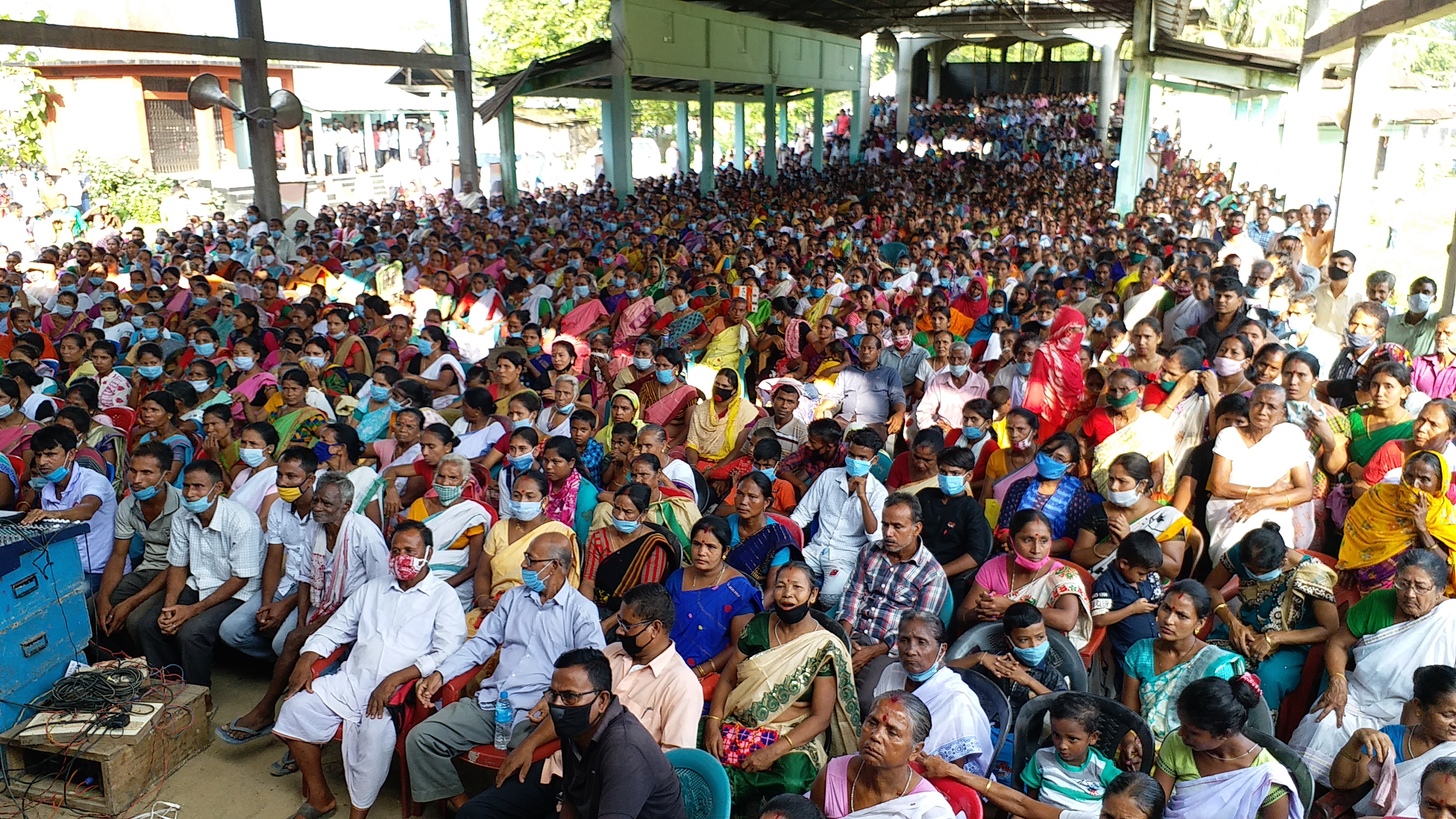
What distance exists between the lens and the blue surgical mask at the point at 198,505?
5.05 m

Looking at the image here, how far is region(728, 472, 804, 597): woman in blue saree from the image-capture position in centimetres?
485

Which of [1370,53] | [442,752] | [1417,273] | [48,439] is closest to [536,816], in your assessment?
[442,752]

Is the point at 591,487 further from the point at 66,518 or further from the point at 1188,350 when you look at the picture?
the point at 1188,350

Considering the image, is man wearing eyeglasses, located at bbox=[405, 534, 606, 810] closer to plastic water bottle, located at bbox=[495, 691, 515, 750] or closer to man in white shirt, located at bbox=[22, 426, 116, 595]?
plastic water bottle, located at bbox=[495, 691, 515, 750]

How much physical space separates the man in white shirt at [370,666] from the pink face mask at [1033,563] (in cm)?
226

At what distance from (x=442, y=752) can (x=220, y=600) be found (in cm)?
171

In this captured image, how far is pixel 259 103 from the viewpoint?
16234 mm

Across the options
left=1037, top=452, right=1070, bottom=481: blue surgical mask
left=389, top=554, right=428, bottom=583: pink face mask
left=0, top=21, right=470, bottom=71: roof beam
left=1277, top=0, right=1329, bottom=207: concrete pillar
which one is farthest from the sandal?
left=1277, top=0, right=1329, bottom=207: concrete pillar

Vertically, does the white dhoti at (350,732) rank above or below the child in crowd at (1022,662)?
below

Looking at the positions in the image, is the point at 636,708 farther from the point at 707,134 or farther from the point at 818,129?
the point at 818,129

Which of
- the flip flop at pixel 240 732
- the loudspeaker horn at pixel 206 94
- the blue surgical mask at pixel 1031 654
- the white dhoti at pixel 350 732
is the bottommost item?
the flip flop at pixel 240 732

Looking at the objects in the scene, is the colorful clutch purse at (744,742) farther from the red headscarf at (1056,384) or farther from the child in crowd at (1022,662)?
the red headscarf at (1056,384)

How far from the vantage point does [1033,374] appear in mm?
6559

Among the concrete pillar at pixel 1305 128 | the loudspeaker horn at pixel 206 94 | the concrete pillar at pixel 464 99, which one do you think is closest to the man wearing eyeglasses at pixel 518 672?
the concrete pillar at pixel 1305 128
